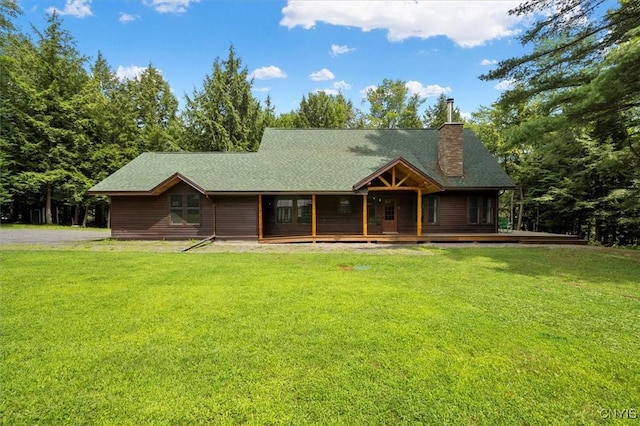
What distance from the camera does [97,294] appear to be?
5750mm

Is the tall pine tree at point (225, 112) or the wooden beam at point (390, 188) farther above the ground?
the tall pine tree at point (225, 112)

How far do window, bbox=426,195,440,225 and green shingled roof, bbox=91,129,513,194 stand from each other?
965mm

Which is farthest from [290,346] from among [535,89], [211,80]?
[211,80]

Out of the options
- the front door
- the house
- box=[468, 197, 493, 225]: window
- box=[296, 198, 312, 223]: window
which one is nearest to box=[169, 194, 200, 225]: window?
the house

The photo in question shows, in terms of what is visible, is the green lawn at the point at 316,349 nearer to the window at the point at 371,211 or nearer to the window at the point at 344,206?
the window at the point at 344,206

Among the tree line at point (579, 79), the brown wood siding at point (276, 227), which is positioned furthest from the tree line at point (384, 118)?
the brown wood siding at point (276, 227)

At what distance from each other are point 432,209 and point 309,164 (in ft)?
22.7

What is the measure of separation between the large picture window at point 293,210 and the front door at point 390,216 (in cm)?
388

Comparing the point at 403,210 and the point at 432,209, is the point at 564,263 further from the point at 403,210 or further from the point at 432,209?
the point at 403,210

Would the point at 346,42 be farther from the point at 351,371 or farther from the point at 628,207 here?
the point at 351,371

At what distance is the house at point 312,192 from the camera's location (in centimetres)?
1449

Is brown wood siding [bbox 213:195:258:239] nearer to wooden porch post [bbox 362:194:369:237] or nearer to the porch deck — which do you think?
the porch deck

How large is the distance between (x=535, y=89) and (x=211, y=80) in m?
27.8

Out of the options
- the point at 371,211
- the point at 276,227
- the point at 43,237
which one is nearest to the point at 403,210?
the point at 371,211
